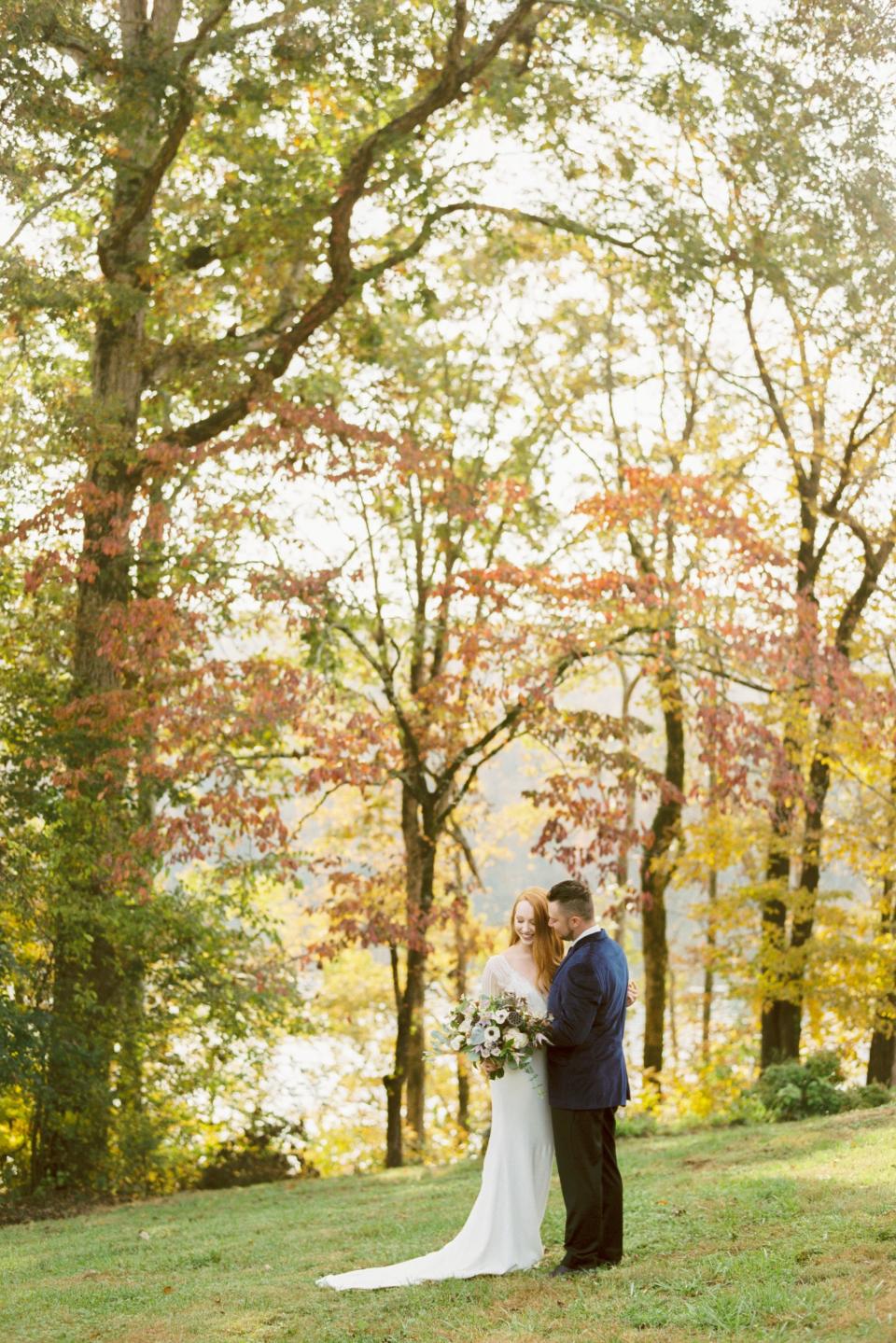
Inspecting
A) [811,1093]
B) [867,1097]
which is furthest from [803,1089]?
[867,1097]

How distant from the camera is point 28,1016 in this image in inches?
447

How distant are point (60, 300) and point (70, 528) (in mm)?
2142

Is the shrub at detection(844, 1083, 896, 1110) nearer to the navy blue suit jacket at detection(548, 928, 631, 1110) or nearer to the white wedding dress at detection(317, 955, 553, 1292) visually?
the white wedding dress at detection(317, 955, 553, 1292)

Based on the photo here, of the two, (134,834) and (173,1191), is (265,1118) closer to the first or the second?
(173,1191)

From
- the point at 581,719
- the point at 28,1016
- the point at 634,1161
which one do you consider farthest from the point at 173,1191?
the point at 581,719

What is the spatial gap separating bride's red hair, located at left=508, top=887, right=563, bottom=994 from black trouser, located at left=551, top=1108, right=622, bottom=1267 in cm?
64

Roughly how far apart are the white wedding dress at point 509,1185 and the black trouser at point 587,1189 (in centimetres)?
14

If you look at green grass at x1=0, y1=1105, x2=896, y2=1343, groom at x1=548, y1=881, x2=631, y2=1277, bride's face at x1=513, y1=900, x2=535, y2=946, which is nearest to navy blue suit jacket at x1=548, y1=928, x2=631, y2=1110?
groom at x1=548, y1=881, x2=631, y2=1277

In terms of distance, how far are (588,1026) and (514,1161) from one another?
0.81 meters

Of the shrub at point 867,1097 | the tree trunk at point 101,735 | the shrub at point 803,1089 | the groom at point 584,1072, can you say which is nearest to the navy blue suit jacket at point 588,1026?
the groom at point 584,1072

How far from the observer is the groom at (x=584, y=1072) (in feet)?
21.1

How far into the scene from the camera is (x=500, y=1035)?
6.41 m

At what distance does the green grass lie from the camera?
541 cm

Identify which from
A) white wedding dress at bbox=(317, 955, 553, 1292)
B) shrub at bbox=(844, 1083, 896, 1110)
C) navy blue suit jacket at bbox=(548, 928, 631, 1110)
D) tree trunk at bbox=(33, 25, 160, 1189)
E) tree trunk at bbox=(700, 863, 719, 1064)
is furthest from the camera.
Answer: tree trunk at bbox=(700, 863, 719, 1064)
